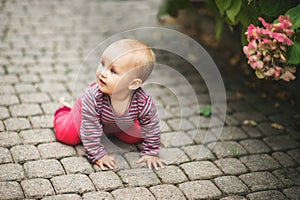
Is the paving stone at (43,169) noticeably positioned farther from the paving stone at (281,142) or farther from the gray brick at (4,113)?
the paving stone at (281,142)

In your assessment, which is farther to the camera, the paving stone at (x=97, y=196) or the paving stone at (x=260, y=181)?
the paving stone at (x=260, y=181)

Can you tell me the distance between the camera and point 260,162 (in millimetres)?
3609

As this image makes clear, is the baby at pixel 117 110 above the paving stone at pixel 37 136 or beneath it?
above

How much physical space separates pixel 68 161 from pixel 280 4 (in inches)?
77.0

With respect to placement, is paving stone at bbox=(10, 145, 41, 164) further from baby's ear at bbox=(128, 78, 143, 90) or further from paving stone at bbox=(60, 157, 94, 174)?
baby's ear at bbox=(128, 78, 143, 90)

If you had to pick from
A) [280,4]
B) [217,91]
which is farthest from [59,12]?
[280,4]

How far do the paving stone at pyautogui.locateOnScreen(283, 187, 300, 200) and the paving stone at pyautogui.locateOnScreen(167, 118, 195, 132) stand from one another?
106 cm

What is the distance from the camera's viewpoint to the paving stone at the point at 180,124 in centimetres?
401

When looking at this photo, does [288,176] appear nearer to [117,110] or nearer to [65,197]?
[117,110]

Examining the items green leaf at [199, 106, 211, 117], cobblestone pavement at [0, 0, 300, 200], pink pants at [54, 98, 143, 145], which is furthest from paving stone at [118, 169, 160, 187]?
green leaf at [199, 106, 211, 117]

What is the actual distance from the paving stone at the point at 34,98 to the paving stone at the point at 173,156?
4.20ft

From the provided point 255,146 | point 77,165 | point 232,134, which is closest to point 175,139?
point 232,134

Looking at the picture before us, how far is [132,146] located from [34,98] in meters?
1.14

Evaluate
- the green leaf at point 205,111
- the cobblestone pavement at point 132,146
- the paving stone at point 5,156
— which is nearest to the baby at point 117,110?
the cobblestone pavement at point 132,146
